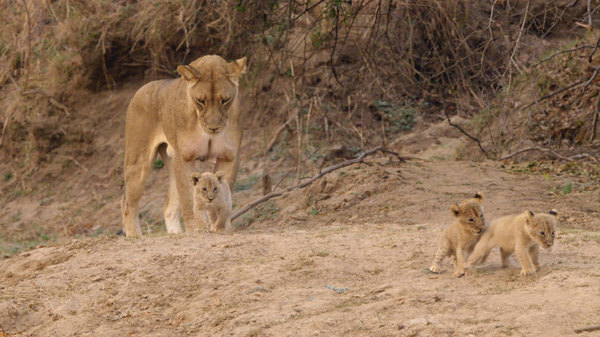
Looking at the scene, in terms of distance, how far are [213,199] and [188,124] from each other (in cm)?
103

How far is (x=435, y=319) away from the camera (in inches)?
183

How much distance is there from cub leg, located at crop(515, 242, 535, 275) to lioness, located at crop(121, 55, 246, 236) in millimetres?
3783

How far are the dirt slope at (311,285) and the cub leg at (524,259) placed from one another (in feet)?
0.18

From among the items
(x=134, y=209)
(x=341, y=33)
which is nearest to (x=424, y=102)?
(x=341, y=33)

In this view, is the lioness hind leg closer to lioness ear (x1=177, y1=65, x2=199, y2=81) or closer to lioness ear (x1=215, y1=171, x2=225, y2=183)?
lioness ear (x1=215, y1=171, x2=225, y2=183)

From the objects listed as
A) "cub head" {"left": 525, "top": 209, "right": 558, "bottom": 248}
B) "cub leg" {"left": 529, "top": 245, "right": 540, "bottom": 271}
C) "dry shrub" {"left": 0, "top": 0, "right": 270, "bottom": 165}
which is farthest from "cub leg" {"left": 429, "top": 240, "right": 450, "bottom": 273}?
"dry shrub" {"left": 0, "top": 0, "right": 270, "bottom": 165}

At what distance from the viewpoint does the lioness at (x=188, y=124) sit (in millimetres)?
8172

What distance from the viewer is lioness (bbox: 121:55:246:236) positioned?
26.8ft

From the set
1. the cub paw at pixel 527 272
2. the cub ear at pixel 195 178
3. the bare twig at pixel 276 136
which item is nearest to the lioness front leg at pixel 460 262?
the cub paw at pixel 527 272

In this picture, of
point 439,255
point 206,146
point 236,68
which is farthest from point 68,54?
point 439,255

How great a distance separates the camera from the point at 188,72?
26.7ft

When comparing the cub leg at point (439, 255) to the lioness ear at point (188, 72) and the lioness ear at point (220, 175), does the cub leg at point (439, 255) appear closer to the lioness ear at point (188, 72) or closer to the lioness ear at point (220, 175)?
the lioness ear at point (220, 175)

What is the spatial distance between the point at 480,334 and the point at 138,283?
9.95ft

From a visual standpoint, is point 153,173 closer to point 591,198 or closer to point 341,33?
point 341,33
